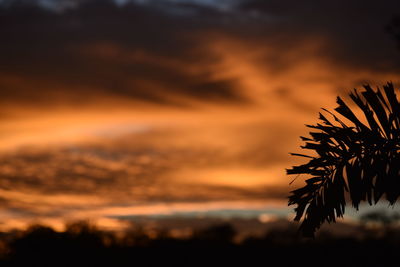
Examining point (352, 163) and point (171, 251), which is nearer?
point (352, 163)

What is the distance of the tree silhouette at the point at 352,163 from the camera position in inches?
220

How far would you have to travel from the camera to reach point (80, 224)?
39.0 meters

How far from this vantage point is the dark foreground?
33.0m

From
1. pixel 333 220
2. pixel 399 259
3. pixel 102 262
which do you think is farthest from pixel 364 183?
pixel 399 259

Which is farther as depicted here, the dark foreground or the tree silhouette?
the dark foreground

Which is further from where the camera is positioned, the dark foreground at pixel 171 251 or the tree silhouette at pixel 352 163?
the dark foreground at pixel 171 251

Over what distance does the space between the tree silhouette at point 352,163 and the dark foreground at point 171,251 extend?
92.2 ft

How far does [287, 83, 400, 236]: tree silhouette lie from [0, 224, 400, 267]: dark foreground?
28.1m

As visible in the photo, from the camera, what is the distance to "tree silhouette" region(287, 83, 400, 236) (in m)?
5.60

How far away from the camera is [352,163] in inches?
230

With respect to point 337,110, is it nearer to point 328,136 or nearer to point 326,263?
point 328,136

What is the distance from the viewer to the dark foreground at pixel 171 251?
32969 millimetres

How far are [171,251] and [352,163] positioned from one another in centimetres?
4711

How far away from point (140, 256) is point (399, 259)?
20258 millimetres
